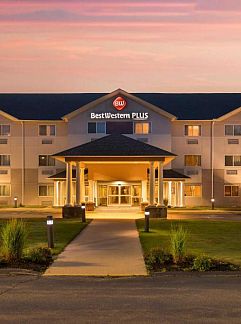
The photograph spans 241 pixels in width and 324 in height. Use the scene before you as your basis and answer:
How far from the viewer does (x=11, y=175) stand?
205 ft

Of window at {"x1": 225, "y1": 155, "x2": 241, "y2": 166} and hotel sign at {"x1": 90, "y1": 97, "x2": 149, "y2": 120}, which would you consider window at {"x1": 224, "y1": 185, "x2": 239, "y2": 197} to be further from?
hotel sign at {"x1": 90, "y1": 97, "x2": 149, "y2": 120}

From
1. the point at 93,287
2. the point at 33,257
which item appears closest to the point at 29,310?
the point at 93,287

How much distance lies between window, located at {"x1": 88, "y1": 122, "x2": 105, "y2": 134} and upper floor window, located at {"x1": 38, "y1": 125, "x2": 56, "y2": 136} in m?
3.41

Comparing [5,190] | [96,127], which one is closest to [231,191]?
[96,127]

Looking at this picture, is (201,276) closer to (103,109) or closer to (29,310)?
(29,310)

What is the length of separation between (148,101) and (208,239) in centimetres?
4173

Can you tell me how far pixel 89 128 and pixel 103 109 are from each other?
2.00 metres

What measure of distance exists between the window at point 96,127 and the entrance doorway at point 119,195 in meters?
4.59

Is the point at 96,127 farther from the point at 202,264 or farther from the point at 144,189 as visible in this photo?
the point at 202,264

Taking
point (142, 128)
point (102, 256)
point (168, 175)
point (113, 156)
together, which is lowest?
point (102, 256)

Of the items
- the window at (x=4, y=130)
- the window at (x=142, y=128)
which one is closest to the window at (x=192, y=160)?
the window at (x=142, y=128)

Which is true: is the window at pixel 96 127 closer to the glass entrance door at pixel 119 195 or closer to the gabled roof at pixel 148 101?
the gabled roof at pixel 148 101

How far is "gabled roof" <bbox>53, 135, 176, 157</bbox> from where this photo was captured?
42.2 m

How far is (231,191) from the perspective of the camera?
62.3m
